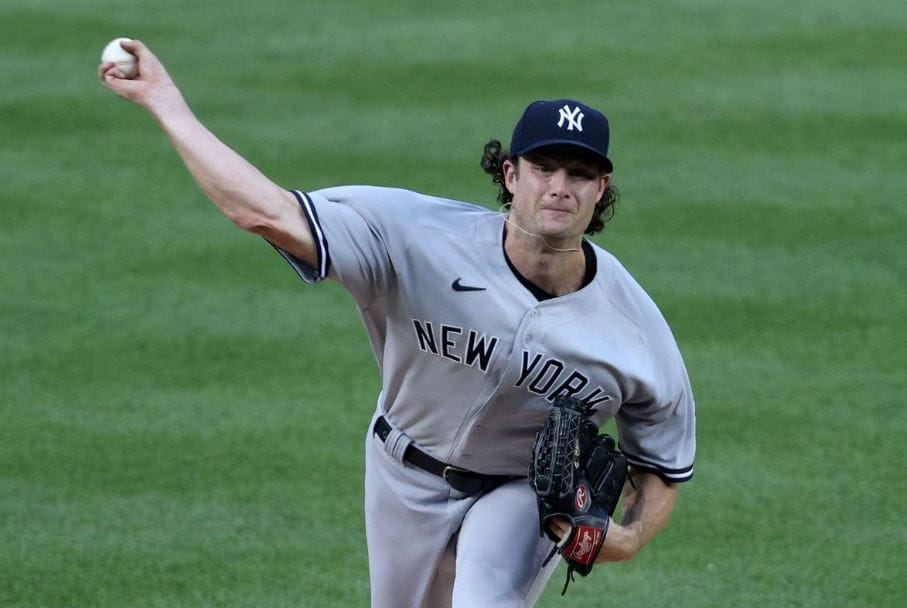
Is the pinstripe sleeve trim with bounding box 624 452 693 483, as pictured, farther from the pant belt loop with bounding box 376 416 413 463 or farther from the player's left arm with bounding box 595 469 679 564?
the pant belt loop with bounding box 376 416 413 463

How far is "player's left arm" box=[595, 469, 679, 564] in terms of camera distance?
423cm

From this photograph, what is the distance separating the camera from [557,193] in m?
4.00

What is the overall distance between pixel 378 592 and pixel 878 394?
3.57 metres

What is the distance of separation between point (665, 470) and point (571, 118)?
3.44 feet

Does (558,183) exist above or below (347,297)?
above

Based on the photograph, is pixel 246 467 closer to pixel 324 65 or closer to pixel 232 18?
pixel 324 65

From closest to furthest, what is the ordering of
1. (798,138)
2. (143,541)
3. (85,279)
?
(143,541), (85,279), (798,138)

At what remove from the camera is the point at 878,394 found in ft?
23.8

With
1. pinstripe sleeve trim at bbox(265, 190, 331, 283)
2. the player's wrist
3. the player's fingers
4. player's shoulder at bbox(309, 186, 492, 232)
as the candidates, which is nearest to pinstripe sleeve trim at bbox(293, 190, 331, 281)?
pinstripe sleeve trim at bbox(265, 190, 331, 283)

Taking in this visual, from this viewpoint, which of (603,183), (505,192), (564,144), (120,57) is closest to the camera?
(120,57)

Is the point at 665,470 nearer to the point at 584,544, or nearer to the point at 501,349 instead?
the point at 584,544

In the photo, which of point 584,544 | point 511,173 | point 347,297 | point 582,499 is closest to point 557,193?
point 511,173

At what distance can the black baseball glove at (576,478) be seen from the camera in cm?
391

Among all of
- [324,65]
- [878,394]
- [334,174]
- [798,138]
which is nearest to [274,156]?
[334,174]
